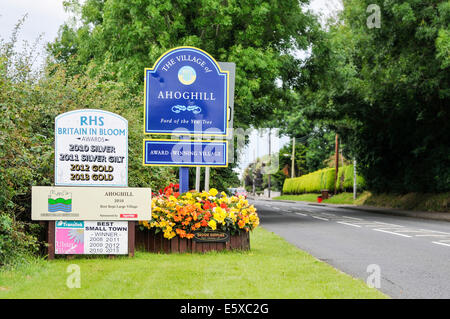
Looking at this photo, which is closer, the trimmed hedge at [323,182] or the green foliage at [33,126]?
the green foliage at [33,126]

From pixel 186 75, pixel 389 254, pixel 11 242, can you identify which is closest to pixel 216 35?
pixel 186 75

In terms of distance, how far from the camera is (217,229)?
1039cm

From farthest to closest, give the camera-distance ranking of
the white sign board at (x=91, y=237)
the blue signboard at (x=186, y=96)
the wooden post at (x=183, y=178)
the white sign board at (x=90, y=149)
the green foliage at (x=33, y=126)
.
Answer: the wooden post at (x=183, y=178) → the blue signboard at (x=186, y=96) → the white sign board at (x=90, y=149) → the white sign board at (x=91, y=237) → the green foliage at (x=33, y=126)

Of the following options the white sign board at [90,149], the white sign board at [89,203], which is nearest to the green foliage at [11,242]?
the white sign board at [89,203]

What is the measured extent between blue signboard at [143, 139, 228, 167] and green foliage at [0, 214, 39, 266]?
3.06 metres

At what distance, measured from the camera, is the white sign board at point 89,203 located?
916 centimetres

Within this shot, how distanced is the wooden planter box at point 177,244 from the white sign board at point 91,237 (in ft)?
3.08

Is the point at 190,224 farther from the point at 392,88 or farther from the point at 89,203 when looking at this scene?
the point at 392,88

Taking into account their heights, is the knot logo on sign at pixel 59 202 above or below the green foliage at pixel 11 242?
above

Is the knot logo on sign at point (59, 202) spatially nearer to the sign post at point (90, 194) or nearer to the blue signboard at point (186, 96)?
the sign post at point (90, 194)

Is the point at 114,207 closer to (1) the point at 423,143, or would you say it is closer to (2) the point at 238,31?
(2) the point at 238,31

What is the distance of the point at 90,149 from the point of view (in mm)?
9578

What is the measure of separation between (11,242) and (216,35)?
49.6 feet
